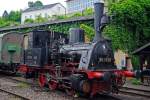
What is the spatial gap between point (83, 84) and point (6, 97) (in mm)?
3330

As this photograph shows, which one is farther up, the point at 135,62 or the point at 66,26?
the point at 66,26

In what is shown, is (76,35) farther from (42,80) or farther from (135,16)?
(135,16)

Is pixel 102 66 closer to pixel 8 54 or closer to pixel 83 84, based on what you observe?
pixel 83 84

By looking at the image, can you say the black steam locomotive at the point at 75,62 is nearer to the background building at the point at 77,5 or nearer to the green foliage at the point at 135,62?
the green foliage at the point at 135,62

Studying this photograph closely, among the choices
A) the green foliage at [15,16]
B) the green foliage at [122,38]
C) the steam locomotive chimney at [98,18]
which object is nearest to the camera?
the steam locomotive chimney at [98,18]

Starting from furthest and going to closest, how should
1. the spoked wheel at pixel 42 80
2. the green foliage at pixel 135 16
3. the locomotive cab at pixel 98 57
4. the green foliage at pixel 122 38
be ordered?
1. the green foliage at pixel 122 38
2. the green foliage at pixel 135 16
3. the spoked wheel at pixel 42 80
4. the locomotive cab at pixel 98 57

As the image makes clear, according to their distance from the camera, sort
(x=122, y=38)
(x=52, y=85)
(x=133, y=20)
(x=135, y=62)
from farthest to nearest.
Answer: (x=135, y=62) → (x=122, y=38) → (x=133, y=20) → (x=52, y=85)

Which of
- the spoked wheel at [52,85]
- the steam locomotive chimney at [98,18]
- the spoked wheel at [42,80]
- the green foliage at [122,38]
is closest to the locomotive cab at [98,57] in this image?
the steam locomotive chimney at [98,18]

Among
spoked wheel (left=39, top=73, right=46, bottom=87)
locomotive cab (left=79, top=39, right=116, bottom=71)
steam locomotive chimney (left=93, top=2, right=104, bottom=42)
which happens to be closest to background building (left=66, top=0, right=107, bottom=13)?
spoked wheel (left=39, top=73, right=46, bottom=87)

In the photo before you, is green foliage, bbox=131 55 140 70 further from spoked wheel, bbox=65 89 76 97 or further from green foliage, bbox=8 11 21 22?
green foliage, bbox=8 11 21 22

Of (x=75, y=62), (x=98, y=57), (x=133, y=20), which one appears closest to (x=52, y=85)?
(x=75, y=62)

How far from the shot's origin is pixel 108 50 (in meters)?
15.5

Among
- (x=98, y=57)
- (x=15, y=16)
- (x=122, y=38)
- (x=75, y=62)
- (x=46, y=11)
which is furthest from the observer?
(x=15, y=16)

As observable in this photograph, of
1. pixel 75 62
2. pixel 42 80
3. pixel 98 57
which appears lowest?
pixel 42 80
